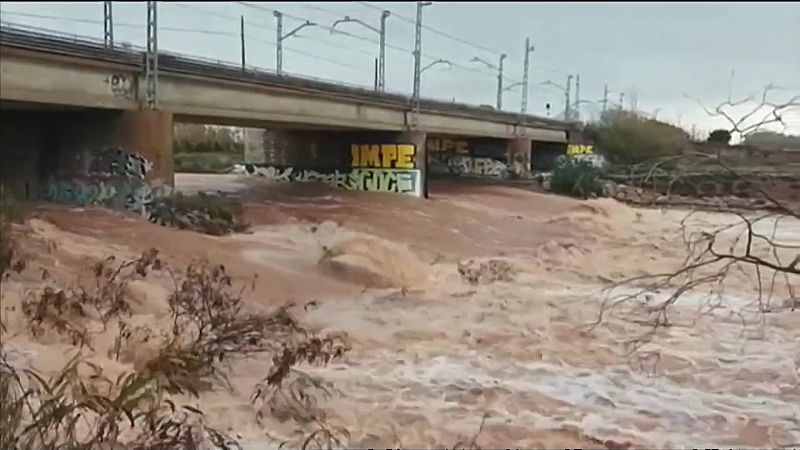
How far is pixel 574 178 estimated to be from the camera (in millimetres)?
55938

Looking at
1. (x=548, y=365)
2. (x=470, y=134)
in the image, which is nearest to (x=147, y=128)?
(x=548, y=365)

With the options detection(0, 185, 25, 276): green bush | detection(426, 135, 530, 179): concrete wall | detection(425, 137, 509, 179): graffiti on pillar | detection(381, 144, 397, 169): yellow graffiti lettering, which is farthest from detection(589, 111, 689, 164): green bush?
detection(0, 185, 25, 276): green bush

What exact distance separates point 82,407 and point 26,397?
0.46 meters

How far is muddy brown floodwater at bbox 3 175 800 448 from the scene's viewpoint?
9719mm

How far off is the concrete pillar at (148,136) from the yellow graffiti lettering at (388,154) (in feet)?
59.4

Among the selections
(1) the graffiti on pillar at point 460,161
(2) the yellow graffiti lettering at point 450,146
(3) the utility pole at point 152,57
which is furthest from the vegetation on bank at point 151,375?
(2) the yellow graffiti lettering at point 450,146

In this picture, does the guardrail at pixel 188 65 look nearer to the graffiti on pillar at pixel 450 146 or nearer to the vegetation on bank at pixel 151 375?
the vegetation on bank at pixel 151 375

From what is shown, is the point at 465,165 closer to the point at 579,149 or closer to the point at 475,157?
the point at 475,157

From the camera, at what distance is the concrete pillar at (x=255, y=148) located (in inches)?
1914

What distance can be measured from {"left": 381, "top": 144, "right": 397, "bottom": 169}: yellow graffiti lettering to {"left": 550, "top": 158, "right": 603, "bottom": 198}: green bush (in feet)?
47.9

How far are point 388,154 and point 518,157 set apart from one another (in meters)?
22.5

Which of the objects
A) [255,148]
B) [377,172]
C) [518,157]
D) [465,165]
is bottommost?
[465,165]

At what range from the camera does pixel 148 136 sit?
25.1 m

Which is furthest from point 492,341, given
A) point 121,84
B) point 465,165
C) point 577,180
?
point 465,165
